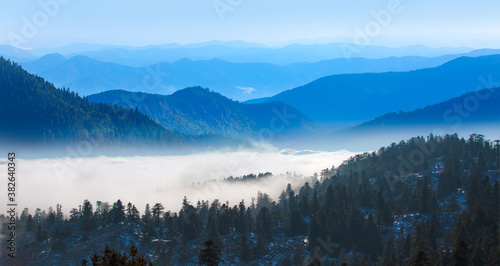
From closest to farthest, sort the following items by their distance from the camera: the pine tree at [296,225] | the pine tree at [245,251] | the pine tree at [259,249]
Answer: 1. the pine tree at [245,251]
2. the pine tree at [259,249]
3. the pine tree at [296,225]

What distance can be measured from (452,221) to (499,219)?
590 inches

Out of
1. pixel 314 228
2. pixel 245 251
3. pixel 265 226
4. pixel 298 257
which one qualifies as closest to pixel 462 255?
pixel 298 257

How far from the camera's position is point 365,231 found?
472ft

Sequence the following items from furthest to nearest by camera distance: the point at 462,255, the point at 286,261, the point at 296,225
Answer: the point at 296,225, the point at 286,261, the point at 462,255

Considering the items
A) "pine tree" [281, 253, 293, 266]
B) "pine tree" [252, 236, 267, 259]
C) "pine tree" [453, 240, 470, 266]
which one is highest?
"pine tree" [453, 240, 470, 266]

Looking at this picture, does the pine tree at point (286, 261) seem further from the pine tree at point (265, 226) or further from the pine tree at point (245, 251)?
the pine tree at point (265, 226)

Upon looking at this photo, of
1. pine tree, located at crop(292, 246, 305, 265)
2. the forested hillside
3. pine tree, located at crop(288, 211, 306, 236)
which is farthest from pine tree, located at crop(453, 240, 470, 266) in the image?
pine tree, located at crop(288, 211, 306, 236)

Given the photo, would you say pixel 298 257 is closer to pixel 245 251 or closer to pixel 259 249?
pixel 259 249

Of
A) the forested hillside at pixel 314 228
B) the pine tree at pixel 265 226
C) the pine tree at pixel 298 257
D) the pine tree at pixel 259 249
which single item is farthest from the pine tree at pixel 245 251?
the pine tree at pixel 298 257

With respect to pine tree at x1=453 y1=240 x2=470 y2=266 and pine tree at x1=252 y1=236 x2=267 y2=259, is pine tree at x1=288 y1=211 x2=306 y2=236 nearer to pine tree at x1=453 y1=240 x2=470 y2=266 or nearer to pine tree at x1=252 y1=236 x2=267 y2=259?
pine tree at x1=252 y1=236 x2=267 y2=259

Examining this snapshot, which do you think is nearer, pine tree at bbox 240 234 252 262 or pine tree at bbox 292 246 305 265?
pine tree at bbox 292 246 305 265

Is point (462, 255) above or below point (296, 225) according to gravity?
below

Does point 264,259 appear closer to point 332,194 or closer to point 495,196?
point 332,194

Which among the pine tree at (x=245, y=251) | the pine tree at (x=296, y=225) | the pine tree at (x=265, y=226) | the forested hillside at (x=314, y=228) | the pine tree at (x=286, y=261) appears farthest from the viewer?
the pine tree at (x=296, y=225)
